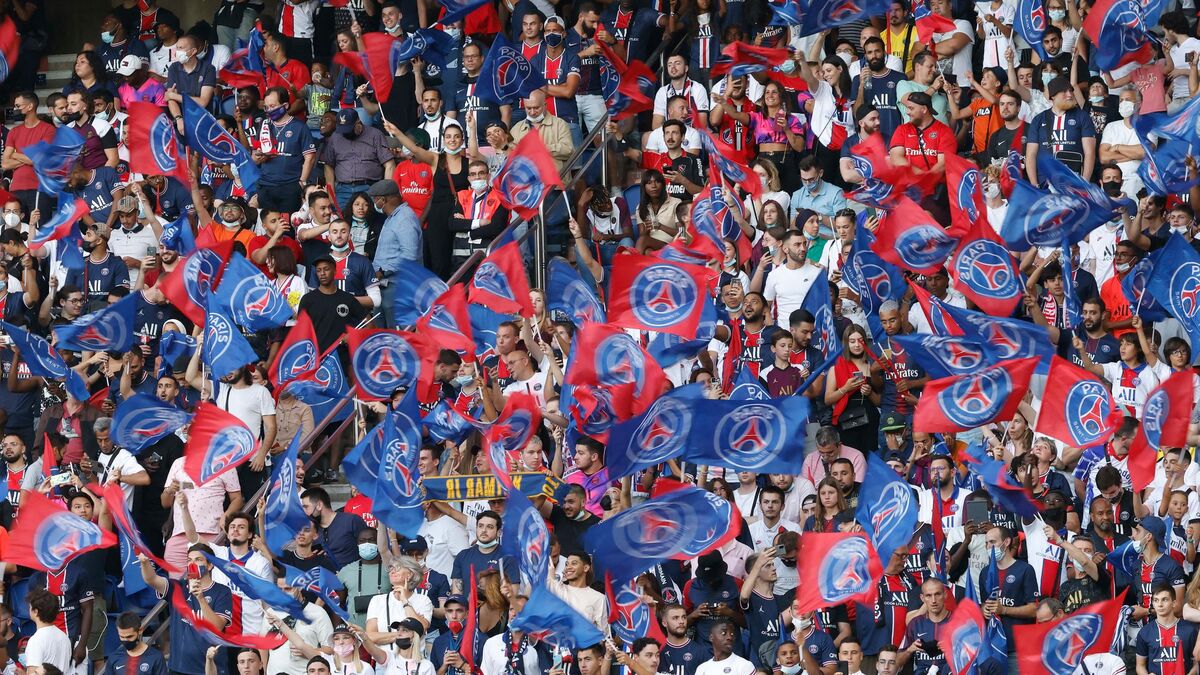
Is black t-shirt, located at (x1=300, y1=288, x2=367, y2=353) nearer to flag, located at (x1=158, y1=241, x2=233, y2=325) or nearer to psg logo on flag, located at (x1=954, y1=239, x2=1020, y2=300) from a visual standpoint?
flag, located at (x1=158, y1=241, x2=233, y2=325)

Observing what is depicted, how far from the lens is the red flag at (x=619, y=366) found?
18422 mm

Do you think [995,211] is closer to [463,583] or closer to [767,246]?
[767,246]

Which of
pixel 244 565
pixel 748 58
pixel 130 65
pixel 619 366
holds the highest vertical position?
pixel 619 366

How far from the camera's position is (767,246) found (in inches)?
813

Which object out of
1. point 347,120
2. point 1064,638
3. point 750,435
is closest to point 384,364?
point 750,435

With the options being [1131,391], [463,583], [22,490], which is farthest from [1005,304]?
[22,490]

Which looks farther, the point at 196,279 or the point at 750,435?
the point at 196,279

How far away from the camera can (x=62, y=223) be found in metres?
22.2

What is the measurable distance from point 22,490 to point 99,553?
96 cm

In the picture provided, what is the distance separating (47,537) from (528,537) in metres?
3.78

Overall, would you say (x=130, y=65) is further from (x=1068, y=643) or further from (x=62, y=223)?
(x=1068, y=643)

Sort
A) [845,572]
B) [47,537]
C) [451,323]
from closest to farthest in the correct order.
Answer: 1. [845,572]
2. [47,537]
3. [451,323]

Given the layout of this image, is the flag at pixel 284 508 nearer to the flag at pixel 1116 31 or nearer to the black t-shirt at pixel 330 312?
the black t-shirt at pixel 330 312

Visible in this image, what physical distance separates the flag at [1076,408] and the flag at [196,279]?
20.5ft
